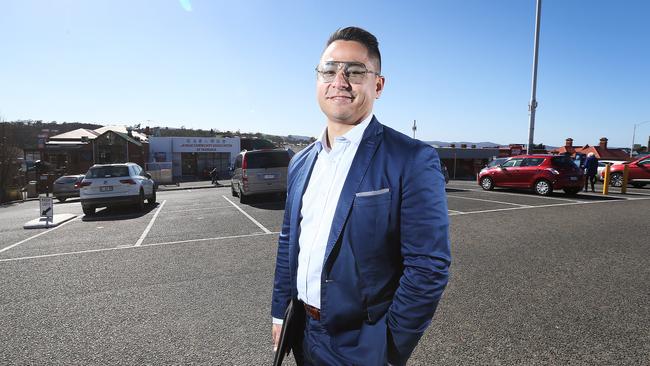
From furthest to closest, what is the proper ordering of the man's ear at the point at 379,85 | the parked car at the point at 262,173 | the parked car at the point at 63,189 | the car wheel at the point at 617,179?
1. the parked car at the point at 63,189
2. the car wheel at the point at 617,179
3. the parked car at the point at 262,173
4. the man's ear at the point at 379,85

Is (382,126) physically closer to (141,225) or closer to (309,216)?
(309,216)

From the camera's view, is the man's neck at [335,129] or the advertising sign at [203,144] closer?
the man's neck at [335,129]

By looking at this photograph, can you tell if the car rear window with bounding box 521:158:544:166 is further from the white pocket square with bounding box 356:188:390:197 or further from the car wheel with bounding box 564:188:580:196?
the white pocket square with bounding box 356:188:390:197

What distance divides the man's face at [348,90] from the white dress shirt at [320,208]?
0.20 ft

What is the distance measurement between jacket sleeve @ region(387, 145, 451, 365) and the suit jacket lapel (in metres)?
0.18

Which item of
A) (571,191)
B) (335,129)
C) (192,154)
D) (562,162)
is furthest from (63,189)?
(192,154)

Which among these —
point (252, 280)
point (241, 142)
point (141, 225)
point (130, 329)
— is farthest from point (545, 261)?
point (241, 142)

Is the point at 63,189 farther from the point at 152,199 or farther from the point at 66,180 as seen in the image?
the point at 152,199

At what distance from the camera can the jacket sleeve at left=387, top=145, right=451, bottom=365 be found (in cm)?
128

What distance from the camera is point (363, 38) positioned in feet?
5.17

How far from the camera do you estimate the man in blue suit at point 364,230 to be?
4.33 feet

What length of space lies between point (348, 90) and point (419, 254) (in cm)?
76

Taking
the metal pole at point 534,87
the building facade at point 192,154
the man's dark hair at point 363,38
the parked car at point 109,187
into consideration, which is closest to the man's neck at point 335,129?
the man's dark hair at point 363,38

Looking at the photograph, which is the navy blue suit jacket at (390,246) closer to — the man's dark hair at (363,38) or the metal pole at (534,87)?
the man's dark hair at (363,38)
